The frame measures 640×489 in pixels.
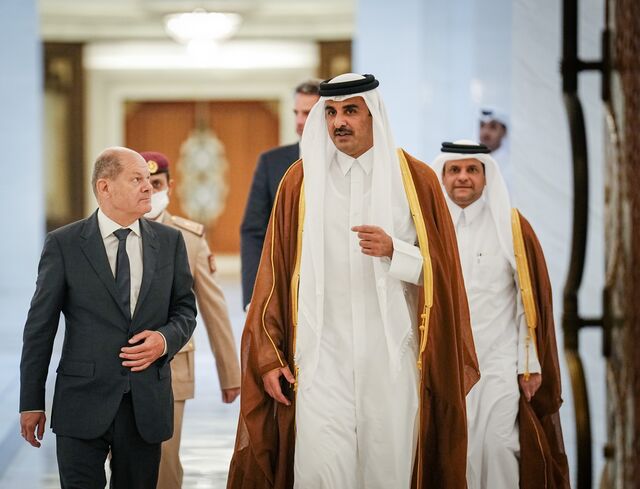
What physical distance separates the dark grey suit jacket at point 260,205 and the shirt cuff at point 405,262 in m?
2.06

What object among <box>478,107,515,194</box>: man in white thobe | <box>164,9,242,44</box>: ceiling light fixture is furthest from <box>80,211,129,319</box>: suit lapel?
<box>164,9,242,44</box>: ceiling light fixture

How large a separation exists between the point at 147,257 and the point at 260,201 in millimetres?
2042

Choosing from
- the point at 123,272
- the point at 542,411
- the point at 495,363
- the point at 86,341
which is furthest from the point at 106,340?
the point at 542,411

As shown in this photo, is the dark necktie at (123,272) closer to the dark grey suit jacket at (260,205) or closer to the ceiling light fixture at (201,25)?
the dark grey suit jacket at (260,205)

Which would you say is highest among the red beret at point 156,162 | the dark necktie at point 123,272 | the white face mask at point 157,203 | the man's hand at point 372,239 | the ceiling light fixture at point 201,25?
the ceiling light fixture at point 201,25

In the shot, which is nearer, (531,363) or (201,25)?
(531,363)

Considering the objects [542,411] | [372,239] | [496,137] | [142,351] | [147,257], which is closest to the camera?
[372,239]

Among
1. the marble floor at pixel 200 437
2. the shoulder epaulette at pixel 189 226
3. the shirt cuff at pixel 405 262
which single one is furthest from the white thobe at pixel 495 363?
the shoulder epaulette at pixel 189 226

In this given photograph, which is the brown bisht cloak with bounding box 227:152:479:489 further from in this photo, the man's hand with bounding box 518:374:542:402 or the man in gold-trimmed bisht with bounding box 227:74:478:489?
the man's hand with bounding box 518:374:542:402

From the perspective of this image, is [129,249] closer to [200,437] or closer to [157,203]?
[157,203]

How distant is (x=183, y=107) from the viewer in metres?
24.9

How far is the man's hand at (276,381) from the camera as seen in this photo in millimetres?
4031

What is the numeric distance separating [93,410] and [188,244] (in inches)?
54.5

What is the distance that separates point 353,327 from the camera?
403 cm
